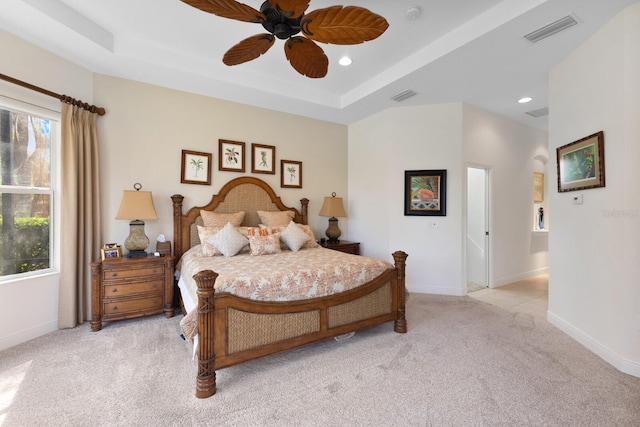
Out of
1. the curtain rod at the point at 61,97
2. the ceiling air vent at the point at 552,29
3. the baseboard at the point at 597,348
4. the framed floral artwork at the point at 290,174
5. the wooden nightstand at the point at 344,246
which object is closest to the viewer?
the baseboard at the point at 597,348

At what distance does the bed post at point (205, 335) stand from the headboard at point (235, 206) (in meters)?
1.96

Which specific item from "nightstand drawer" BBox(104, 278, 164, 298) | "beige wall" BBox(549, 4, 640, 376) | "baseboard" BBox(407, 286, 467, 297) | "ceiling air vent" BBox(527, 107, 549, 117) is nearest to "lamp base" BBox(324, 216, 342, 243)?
"baseboard" BBox(407, 286, 467, 297)

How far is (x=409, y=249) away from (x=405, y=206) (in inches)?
26.7

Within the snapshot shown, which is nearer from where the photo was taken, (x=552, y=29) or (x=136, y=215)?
(x=552, y=29)

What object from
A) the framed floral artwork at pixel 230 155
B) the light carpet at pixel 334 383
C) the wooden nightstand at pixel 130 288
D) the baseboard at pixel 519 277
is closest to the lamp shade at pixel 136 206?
the wooden nightstand at pixel 130 288

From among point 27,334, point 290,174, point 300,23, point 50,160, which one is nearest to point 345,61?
point 300,23

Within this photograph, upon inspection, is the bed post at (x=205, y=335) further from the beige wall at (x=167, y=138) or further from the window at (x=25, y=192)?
the window at (x=25, y=192)

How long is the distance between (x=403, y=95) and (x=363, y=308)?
294cm

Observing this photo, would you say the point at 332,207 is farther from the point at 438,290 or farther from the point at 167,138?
the point at 167,138

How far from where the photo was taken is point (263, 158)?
14.2 ft

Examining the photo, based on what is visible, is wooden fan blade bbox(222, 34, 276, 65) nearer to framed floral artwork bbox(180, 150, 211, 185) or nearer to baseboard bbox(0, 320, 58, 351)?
framed floral artwork bbox(180, 150, 211, 185)

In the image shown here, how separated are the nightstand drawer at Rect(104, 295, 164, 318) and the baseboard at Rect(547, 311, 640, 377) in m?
4.28

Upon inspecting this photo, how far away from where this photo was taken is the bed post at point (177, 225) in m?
3.59

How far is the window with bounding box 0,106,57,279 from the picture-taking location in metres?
2.61
